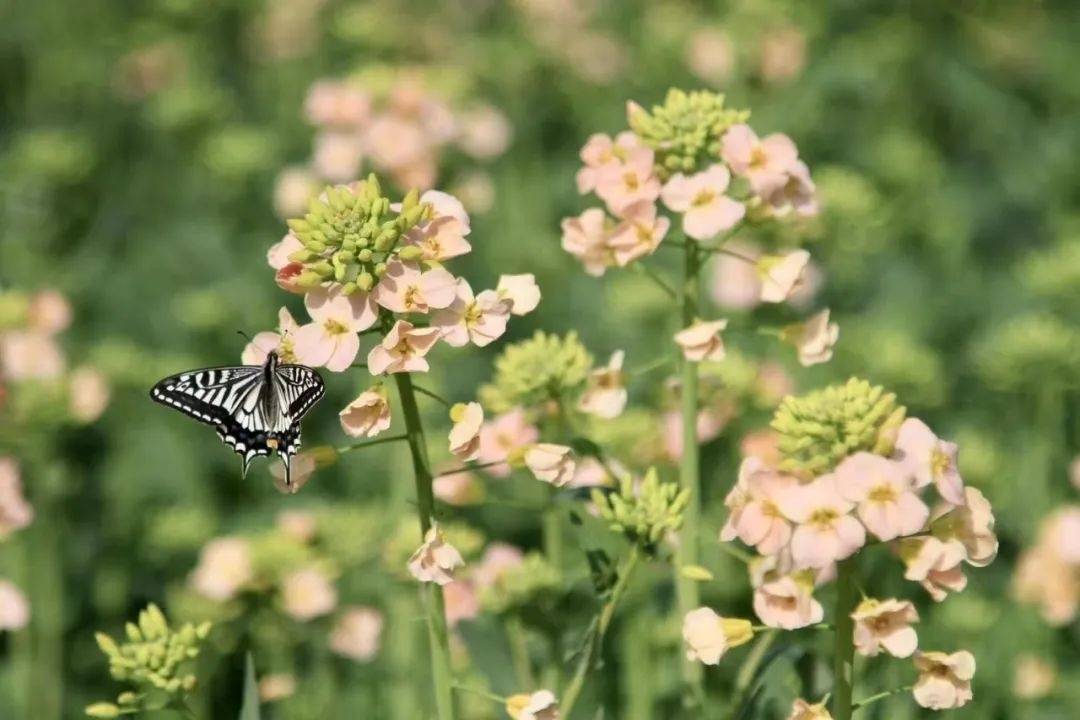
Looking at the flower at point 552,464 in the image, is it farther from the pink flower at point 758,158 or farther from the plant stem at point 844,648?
the pink flower at point 758,158

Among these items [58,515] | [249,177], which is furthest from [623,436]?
[249,177]

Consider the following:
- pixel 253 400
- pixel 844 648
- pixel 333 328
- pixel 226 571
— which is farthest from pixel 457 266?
pixel 844 648

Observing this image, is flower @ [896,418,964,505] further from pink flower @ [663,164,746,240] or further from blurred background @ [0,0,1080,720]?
blurred background @ [0,0,1080,720]

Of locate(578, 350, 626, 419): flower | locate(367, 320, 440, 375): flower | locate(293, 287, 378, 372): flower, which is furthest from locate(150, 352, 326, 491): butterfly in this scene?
locate(578, 350, 626, 419): flower

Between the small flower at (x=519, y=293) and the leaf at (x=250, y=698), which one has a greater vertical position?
the small flower at (x=519, y=293)

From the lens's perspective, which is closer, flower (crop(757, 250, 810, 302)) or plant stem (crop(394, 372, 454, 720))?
plant stem (crop(394, 372, 454, 720))

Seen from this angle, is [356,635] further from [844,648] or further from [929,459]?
[929,459]

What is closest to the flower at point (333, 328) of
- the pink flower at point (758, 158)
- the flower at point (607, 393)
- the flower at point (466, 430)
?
the flower at point (466, 430)

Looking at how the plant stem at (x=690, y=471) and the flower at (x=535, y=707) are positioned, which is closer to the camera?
the flower at (x=535, y=707)
